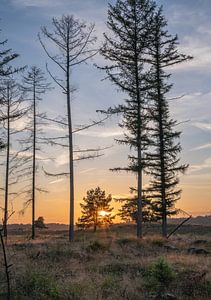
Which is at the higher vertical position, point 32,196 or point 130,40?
point 130,40

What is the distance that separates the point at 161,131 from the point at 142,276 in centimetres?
2085

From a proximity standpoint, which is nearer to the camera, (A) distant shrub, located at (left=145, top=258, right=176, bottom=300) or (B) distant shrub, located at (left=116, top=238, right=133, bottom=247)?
(A) distant shrub, located at (left=145, top=258, right=176, bottom=300)

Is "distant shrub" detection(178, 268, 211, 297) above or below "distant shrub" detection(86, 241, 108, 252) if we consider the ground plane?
below

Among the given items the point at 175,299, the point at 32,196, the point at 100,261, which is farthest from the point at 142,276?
the point at 32,196

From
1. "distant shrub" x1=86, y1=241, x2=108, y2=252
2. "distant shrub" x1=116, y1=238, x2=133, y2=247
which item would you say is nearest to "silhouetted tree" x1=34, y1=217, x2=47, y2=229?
"distant shrub" x1=116, y1=238, x2=133, y2=247

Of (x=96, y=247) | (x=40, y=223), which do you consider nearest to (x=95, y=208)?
(x=40, y=223)

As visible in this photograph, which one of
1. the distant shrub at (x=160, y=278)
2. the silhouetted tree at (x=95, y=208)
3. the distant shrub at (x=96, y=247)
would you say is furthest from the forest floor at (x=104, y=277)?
the silhouetted tree at (x=95, y=208)

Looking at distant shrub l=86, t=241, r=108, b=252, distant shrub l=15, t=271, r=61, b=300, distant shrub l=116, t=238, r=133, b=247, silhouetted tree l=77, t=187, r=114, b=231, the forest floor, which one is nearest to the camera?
distant shrub l=15, t=271, r=61, b=300

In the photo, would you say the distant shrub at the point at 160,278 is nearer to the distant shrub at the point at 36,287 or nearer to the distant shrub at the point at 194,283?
the distant shrub at the point at 194,283

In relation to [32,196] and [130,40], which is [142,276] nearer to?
[130,40]

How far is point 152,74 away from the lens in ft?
88.5

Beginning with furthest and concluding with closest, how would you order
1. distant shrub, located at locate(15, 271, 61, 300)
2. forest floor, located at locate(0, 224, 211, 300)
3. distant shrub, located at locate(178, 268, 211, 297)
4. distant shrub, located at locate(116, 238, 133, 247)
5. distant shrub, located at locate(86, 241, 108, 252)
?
distant shrub, located at locate(116, 238, 133, 247) → distant shrub, located at locate(86, 241, 108, 252) → distant shrub, located at locate(178, 268, 211, 297) → forest floor, located at locate(0, 224, 211, 300) → distant shrub, located at locate(15, 271, 61, 300)

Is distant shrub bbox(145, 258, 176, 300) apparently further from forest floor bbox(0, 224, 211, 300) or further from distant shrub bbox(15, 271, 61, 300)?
distant shrub bbox(15, 271, 61, 300)

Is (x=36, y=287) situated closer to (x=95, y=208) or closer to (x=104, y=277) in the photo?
A: (x=104, y=277)
